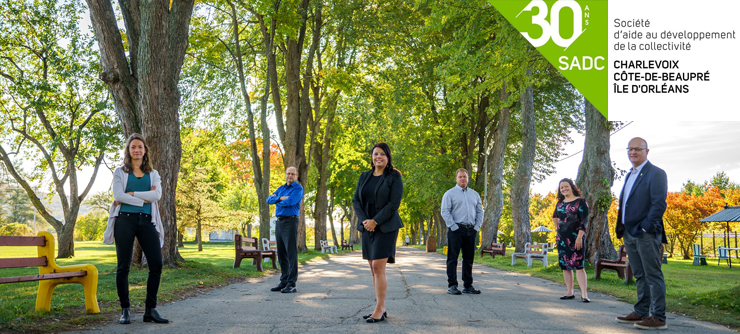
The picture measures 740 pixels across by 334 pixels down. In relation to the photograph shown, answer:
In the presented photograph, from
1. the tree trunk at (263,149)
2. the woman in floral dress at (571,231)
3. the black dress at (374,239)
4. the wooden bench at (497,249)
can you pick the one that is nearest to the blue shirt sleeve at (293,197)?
the black dress at (374,239)

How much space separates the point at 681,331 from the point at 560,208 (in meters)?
2.86

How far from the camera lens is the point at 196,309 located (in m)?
6.47

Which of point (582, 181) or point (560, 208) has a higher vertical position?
point (582, 181)

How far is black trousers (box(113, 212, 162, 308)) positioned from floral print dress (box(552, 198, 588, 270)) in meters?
5.73

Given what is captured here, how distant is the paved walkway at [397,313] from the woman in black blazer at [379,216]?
16.9 inches

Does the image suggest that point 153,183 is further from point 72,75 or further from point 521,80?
point 72,75

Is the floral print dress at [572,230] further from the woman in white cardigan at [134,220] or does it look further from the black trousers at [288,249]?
the woman in white cardigan at [134,220]

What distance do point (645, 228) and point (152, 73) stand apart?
9240mm

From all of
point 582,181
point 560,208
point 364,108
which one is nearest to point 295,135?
point 364,108

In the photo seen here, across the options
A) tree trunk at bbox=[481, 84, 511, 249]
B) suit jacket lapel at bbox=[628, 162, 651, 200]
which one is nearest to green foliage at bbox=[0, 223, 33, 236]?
tree trunk at bbox=[481, 84, 511, 249]

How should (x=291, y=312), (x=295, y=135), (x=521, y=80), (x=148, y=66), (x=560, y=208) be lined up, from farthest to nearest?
(x=295, y=135)
(x=521, y=80)
(x=148, y=66)
(x=560, y=208)
(x=291, y=312)

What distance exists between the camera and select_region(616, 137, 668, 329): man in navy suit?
5562 millimetres

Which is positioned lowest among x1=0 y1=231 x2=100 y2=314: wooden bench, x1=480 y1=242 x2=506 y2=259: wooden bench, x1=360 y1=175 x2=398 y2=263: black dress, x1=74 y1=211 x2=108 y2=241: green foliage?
x1=74 y1=211 x2=108 y2=241: green foliage

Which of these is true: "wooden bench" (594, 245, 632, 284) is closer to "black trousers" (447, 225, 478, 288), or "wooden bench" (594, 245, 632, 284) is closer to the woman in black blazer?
"black trousers" (447, 225, 478, 288)
